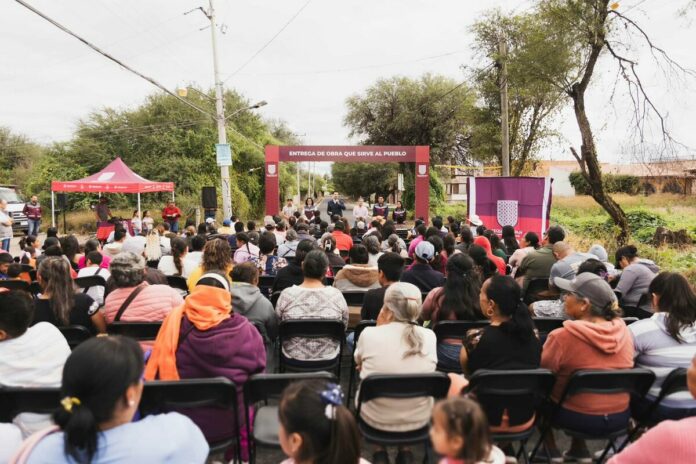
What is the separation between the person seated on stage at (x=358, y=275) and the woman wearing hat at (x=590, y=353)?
2386 mm

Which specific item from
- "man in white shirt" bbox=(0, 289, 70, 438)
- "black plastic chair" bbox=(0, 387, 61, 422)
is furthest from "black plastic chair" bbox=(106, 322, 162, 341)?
"black plastic chair" bbox=(0, 387, 61, 422)

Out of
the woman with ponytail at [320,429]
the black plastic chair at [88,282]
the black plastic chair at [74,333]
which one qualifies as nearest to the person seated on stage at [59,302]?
the black plastic chair at [74,333]

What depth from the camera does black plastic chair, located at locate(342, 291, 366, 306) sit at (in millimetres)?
4828

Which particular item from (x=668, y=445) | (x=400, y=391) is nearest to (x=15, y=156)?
(x=400, y=391)

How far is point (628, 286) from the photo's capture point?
488cm

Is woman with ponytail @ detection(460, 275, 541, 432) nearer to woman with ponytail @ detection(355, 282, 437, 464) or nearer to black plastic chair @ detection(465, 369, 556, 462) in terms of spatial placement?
black plastic chair @ detection(465, 369, 556, 462)

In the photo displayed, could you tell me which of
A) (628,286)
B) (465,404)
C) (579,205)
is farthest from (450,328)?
(579,205)

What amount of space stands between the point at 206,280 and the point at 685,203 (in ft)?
97.3

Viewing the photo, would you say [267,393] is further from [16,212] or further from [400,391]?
[16,212]

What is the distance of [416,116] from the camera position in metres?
34.2

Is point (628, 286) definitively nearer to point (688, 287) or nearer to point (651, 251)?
point (688, 287)

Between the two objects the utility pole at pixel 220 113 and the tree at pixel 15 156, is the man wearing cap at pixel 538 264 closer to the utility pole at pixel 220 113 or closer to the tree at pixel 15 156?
the utility pole at pixel 220 113

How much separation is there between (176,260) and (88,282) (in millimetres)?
1475

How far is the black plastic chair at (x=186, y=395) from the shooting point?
2.38 metres
